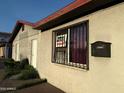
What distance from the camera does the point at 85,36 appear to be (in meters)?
5.78

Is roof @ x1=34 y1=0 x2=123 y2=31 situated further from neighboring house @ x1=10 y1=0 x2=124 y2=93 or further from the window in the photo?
the window

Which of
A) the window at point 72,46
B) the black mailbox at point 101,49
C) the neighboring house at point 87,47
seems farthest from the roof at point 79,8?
the black mailbox at point 101,49

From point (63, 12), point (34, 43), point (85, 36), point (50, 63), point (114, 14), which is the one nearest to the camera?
point (114, 14)

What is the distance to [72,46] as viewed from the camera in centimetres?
670

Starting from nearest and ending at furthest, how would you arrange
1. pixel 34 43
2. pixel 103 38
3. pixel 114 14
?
A: pixel 114 14, pixel 103 38, pixel 34 43

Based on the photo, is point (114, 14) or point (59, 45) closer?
point (114, 14)

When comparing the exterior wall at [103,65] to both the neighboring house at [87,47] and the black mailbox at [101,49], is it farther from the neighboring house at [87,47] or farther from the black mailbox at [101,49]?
the black mailbox at [101,49]

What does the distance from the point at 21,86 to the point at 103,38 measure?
435 cm

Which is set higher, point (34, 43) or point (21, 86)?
point (34, 43)

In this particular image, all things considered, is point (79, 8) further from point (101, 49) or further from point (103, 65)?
point (103, 65)

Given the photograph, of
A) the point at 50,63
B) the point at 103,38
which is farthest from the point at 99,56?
the point at 50,63

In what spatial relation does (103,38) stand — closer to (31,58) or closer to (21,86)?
(21,86)

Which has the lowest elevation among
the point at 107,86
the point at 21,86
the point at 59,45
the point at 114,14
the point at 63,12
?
the point at 21,86

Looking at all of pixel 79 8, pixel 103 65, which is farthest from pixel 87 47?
pixel 79 8
